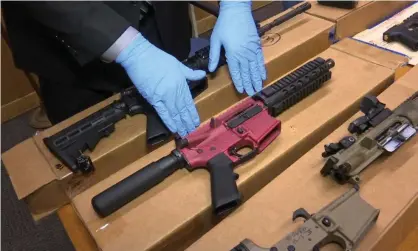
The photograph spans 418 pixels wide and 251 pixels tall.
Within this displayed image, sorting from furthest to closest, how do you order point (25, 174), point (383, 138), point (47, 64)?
point (47, 64) < point (25, 174) < point (383, 138)

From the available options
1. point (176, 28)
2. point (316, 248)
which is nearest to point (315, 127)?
point (316, 248)

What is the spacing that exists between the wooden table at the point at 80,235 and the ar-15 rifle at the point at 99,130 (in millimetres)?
112

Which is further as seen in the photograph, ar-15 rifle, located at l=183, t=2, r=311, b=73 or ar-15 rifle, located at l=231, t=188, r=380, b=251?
ar-15 rifle, located at l=183, t=2, r=311, b=73

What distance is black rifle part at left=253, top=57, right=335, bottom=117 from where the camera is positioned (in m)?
0.90

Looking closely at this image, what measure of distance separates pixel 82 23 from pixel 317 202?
61cm

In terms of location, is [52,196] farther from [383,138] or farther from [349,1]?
[349,1]

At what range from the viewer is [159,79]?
→ 2.94ft

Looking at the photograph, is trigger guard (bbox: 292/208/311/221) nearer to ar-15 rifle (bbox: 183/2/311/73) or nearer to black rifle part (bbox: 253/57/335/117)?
black rifle part (bbox: 253/57/335/117)

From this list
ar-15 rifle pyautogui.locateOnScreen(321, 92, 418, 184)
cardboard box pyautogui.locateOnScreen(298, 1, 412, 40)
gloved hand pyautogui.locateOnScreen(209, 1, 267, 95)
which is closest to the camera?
ar-15 rifle pyautogui.locateOnScreen(321, 92, 418, 184)

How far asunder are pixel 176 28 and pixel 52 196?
576 mm

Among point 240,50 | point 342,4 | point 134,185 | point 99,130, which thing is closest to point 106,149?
point 99,130

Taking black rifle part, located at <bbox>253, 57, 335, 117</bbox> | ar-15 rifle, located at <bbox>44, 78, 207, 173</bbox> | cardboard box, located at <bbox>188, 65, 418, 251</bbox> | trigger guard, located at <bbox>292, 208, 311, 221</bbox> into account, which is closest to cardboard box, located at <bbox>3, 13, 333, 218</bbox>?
ar-15 rifle, located at <bbox>44, 78, 207, 173</bbox>

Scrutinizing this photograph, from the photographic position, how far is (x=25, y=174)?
86 centimetres

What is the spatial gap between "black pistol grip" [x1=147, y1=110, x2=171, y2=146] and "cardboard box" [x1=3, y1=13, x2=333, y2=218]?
23 mm
